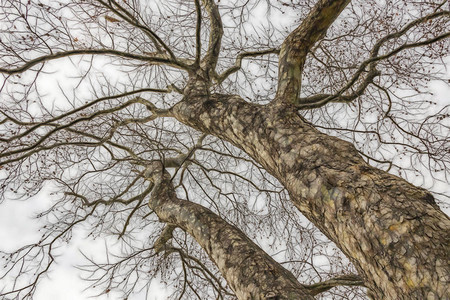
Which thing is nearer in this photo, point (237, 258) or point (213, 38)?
point (237, 258)

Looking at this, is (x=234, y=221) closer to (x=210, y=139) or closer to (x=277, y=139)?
(x=210, y=139)

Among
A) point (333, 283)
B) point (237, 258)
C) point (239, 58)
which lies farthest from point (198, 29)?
point (333, 283)

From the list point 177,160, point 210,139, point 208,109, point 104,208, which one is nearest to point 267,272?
point 208,109

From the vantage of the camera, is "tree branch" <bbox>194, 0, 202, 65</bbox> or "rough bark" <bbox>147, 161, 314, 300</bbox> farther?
"tree branch" <bbox>194, 0, 202, 65</bbox>

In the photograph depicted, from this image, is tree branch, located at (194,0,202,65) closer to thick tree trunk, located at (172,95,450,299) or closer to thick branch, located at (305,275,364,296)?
thick tree trunk, located at (172,95,450,299)

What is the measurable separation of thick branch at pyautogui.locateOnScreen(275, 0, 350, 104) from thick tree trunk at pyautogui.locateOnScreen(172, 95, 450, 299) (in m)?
0.21

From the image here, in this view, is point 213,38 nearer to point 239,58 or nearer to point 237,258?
point 239,58

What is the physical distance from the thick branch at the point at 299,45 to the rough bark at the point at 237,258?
1061mm

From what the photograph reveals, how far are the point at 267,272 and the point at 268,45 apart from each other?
2663 mm

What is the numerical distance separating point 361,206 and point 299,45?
56.9 inches

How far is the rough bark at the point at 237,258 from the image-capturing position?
155cm

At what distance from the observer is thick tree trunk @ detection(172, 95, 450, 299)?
3.31 ft

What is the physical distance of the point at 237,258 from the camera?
182cm

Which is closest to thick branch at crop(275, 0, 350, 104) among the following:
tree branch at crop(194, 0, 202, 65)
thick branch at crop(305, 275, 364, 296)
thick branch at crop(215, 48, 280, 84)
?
tree branch at crop(194, 0, 202, 65)
